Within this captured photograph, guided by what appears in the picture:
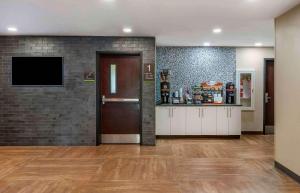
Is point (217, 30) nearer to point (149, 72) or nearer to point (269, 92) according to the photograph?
point (149, 72)

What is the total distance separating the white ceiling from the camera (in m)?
4.33

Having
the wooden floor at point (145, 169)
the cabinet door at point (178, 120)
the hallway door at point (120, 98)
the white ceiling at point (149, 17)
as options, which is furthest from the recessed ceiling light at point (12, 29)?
the cabinet door at point (178, 120)

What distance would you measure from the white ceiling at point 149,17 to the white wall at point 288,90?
0.90ft

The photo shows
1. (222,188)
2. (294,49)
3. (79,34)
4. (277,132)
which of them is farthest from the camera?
(79,34)

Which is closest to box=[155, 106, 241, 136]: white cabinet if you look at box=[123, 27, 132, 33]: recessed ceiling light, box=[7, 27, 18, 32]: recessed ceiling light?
box=[123, 27, 132, 33]: recessed ceiling light

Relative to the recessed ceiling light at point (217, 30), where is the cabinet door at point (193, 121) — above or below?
below

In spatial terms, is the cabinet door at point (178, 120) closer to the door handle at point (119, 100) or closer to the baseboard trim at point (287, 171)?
the door handle at point (119, 100)

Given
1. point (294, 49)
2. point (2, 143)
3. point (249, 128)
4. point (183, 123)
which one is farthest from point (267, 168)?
point (2, 143)

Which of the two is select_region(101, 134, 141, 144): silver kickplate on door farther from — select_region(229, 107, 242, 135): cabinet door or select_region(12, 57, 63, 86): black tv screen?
select_region(229, 107, 242, 135): cabinet door

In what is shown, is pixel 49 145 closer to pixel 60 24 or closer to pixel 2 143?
pixel 2 143

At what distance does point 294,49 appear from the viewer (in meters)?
4.45

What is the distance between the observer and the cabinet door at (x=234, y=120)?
7977 mm

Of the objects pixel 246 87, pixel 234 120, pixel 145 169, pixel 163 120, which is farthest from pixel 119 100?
pixel 246 87

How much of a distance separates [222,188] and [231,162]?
1527 mm
